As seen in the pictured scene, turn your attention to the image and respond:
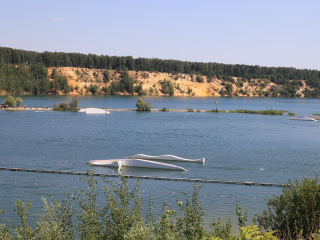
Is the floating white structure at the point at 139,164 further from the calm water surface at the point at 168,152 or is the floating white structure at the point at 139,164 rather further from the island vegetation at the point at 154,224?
the island vegetation at the point at 154,224

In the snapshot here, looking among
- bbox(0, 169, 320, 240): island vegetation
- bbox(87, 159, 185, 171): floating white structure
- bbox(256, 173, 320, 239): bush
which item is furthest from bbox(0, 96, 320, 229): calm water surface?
bbox(0, 169, 320, 240): island vegetation

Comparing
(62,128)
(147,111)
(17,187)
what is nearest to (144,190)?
(17,187)

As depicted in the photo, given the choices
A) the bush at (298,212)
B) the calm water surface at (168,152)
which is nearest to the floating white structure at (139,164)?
the calm water surface at (168,152)

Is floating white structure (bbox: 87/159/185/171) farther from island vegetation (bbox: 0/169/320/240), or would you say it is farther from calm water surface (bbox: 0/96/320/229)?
island vegetation (bbox: 0/169/320/240)

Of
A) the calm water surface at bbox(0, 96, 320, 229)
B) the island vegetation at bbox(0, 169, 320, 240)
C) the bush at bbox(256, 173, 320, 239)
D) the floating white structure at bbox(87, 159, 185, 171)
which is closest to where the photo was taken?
the island vegetation at bbox(0, 169, 320, 240)

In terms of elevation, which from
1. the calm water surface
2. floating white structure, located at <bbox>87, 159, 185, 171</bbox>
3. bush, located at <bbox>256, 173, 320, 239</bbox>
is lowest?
the calm water surface

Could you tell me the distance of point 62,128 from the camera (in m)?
67.3

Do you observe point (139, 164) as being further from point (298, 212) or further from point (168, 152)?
point (298, 212)

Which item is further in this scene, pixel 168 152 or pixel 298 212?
pixel 168 152

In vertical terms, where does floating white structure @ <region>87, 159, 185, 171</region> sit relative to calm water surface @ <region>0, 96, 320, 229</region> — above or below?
above

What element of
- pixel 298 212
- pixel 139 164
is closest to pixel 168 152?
pixel 139 164

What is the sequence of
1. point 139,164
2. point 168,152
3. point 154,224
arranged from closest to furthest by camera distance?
point 154,224 → point 139,164 → point 168,152

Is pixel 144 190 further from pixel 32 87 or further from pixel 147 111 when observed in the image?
pixel 32 87

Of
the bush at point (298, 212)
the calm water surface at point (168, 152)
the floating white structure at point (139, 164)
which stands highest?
the bush at point (298, 212)
